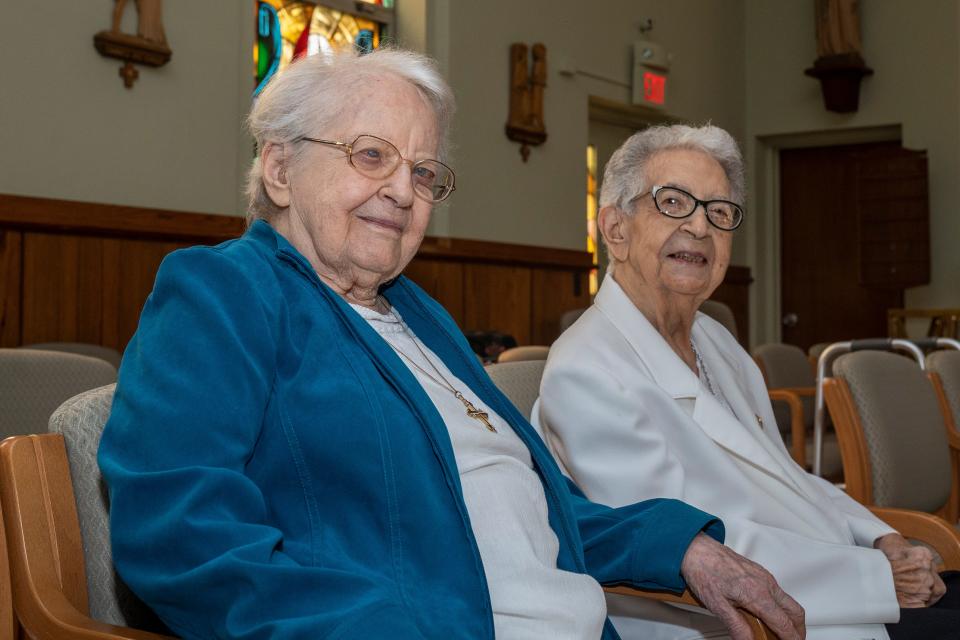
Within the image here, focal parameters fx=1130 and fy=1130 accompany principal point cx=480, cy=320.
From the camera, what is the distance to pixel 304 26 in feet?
21.4

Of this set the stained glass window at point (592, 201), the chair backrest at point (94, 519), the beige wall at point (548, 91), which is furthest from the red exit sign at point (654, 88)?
the chair backrest at point (94, 519)

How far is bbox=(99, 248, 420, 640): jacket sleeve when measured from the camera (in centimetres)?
115

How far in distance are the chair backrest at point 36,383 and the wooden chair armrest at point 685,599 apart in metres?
1.18

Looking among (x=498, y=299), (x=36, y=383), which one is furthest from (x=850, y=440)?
(x=498, y=299)

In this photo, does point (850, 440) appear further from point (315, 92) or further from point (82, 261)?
point (82, 261)

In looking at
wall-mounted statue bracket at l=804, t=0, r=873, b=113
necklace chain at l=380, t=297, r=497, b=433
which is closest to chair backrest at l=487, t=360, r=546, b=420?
necklace chain at l=380, t=297, r=497, b=433

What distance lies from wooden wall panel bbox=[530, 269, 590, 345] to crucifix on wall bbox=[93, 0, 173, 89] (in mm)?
3252

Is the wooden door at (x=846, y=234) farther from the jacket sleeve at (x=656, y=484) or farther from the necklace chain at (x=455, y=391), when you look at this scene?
the necklace chain at (x=455, y=391)

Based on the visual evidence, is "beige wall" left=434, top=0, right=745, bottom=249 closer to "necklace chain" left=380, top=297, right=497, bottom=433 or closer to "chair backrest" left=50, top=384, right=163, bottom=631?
"necklace chain" left=380, top=297, right=497, bottom=433

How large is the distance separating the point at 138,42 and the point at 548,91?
3530 millimetres

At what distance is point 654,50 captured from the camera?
895 centimetres

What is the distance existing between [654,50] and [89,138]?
5.09 m

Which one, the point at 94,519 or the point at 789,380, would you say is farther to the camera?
the point at 789,380

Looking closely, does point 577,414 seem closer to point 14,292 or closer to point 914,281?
point 14,292
